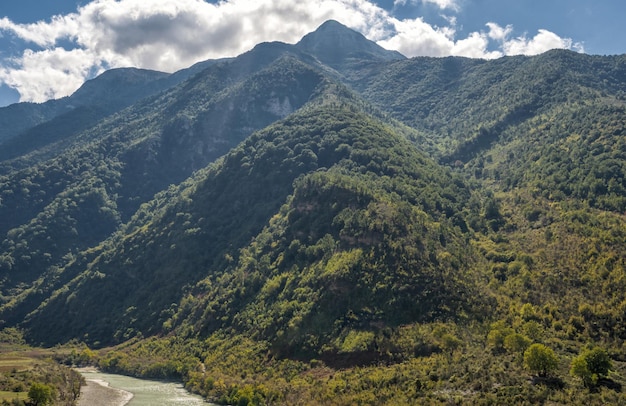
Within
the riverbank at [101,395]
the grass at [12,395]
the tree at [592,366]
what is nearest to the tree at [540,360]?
the tree at [592,366]

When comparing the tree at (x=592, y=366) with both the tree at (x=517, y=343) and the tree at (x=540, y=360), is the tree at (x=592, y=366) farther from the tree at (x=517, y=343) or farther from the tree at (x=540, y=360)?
the tree at (x=517, y=343)

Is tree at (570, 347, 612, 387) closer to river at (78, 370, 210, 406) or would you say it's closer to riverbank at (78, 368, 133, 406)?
river at (78, 370, 210, 406)

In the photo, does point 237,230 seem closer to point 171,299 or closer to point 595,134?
point 171,299

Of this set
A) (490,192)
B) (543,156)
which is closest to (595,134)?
(543,156)

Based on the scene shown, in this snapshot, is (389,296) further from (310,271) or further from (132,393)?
(132,393)

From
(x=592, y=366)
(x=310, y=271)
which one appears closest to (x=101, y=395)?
(x=310, y=271)
